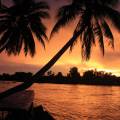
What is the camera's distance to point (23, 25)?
27.9 metres

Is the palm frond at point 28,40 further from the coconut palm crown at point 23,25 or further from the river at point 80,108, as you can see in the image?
the river at point 80,108

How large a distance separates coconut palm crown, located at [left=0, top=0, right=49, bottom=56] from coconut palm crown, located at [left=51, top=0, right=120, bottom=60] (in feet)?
12.9

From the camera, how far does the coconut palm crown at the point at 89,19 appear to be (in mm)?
23380

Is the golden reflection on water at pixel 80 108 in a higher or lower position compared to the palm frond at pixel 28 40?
lower

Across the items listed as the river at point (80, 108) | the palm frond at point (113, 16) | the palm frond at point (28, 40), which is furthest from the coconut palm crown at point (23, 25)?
the river at point (80, 108)

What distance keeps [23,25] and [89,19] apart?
6.51m

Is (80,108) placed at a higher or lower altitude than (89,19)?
lower

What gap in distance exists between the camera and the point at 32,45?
96.9ft

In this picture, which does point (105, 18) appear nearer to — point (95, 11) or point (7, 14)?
point (95, 11)

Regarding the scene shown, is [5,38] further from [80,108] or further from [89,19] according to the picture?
[80,108]

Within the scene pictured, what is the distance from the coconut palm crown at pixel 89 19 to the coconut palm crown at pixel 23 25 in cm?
393

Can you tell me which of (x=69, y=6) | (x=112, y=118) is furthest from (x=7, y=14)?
(x=112, y=118)

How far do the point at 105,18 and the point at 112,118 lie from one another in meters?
35.6

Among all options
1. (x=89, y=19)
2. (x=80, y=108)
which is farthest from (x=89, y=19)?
(x=80, y=108)
